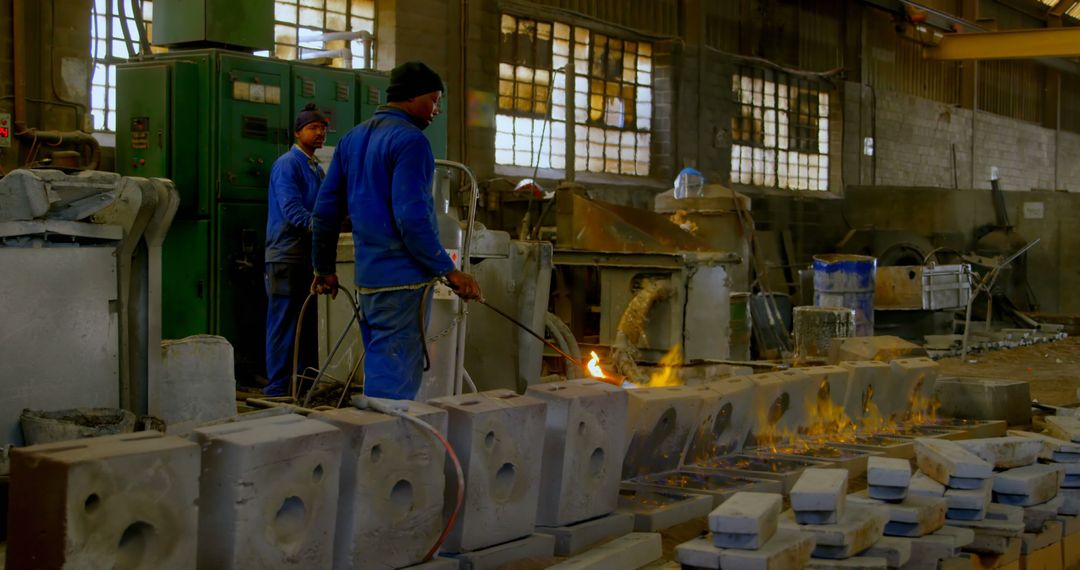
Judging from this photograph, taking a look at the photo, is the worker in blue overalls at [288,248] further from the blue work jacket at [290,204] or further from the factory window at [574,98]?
the factory window at [574,98]

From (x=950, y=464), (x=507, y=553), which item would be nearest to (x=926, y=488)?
(x=950, y=464)

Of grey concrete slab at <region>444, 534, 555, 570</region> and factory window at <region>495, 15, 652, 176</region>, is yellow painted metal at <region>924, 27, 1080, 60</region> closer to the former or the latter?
factory window at <region>495, 15, 652, 176</region>

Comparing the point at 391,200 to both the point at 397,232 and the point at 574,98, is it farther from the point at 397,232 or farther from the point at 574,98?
the point at 574,98

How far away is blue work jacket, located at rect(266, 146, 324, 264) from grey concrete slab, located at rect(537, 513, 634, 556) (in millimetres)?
3406

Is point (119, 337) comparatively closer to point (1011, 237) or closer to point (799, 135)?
point (799, 135)

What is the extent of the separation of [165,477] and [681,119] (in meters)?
Answer: 15.4

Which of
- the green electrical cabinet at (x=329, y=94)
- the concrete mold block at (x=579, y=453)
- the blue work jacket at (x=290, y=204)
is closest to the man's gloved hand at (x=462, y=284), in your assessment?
the concrete mold block at (x=579, y=453)

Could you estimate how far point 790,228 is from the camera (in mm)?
19297

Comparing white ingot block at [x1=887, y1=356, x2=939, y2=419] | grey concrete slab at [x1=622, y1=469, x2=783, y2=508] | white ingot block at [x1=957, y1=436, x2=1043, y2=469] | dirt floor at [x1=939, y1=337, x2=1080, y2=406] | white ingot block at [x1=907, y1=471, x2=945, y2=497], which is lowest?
dirt floor at [x1=939, y1=337, x2=1080, y2=406]

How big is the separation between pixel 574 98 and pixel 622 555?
11682mm

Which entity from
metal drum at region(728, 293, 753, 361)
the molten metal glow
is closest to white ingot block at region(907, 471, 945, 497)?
the molten metal glow

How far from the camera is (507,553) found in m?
Result: 3.87

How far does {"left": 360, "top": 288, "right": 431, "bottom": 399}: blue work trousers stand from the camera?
5145mm

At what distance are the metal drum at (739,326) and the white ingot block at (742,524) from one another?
7997 millimetres
